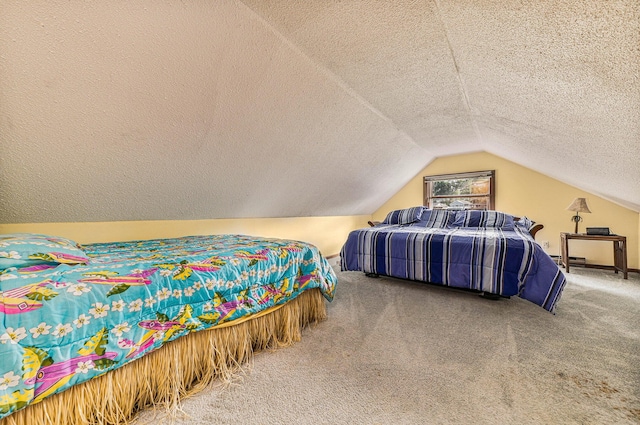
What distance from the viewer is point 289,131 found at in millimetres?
2484

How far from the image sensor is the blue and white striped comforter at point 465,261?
88.4 inches

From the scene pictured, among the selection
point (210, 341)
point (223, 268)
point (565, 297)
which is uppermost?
point (223, 268)

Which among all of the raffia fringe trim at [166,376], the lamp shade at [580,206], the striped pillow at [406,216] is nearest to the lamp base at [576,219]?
the lamp shade at [580,206]

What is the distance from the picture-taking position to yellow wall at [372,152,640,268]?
369 cm

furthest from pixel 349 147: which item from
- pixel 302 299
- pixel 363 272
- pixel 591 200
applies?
pixel 591 200

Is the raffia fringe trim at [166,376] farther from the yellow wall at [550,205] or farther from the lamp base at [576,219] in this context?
the yellow wall at [550,205]

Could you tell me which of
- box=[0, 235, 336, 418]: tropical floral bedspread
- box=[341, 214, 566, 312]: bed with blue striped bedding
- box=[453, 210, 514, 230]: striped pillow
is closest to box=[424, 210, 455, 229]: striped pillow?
box=[453, 210, 514, 230]: striped pillow

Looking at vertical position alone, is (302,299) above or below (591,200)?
below

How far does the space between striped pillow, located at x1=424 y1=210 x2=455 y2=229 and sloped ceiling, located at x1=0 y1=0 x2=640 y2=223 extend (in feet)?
4.53

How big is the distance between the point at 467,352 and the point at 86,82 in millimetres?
2661

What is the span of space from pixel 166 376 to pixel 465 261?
2.57 m

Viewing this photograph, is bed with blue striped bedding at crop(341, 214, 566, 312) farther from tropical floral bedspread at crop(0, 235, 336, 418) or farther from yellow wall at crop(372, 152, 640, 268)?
tropical floral bedspread at crop(0, 235, 336, 418)

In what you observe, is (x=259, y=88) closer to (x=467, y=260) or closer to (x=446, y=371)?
(x=446, y=371)

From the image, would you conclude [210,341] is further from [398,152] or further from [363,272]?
[398,152]
